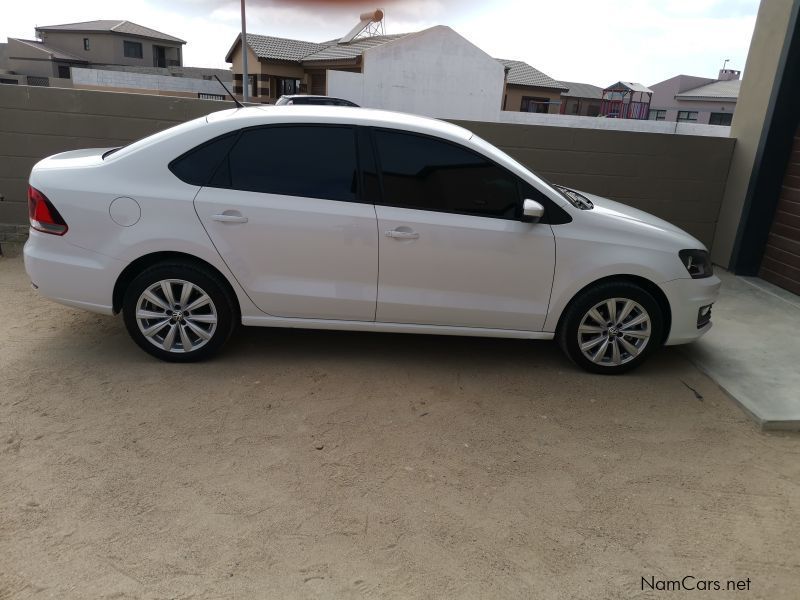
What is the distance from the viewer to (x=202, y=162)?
4180mm

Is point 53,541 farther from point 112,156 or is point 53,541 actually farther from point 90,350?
point 112,156

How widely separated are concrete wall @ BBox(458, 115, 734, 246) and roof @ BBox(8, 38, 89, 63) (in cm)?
6040

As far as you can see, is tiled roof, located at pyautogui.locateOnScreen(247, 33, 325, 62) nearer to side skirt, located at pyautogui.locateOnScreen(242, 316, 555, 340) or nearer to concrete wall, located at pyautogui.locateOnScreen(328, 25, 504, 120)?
concrete wall, located at pyautogui.locateOnScreen(328, 25, 504, 120)

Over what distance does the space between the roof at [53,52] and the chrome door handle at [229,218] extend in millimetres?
62205

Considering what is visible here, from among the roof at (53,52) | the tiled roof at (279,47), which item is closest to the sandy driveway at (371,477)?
the tiled roof at (279,47)

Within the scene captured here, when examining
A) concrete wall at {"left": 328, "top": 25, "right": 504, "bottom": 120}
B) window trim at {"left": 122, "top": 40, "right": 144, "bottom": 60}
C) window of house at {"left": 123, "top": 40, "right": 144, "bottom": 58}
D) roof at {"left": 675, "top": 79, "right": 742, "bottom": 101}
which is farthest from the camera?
window of house at {"left": 123, "top": 40, "right": 144, "bottom": 58}

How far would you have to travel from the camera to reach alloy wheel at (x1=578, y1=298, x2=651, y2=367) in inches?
175

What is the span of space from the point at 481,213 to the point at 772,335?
324 centimetres

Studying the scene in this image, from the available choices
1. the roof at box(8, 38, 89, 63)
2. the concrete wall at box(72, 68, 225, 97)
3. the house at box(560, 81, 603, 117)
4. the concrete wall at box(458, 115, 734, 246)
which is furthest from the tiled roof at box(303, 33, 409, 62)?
the concrete wall at box(458, 115, 734, 246)

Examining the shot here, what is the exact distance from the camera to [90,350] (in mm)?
4633

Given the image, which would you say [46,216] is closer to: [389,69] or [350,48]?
[389,69]

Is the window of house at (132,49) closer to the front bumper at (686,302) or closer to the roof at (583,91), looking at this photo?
the roof at (583,91)

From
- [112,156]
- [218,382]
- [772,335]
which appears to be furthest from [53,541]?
[772,335]

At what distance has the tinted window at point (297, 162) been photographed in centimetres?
419
